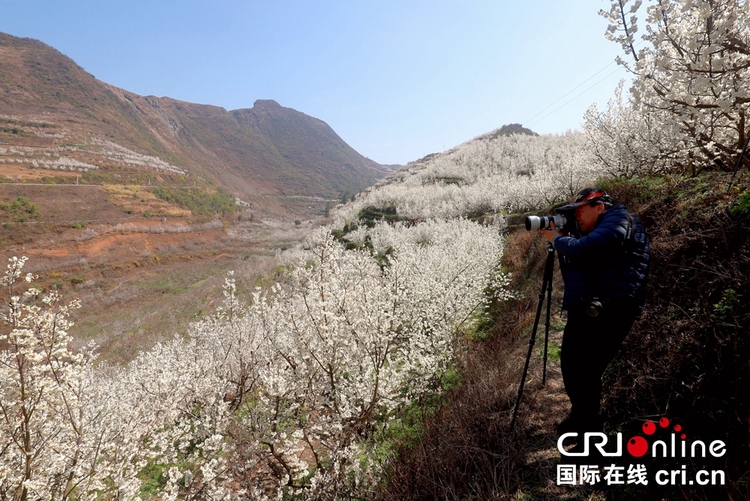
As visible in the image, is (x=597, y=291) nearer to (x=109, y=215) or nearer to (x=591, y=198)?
(x=591, y=198)

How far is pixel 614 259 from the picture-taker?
2740mm

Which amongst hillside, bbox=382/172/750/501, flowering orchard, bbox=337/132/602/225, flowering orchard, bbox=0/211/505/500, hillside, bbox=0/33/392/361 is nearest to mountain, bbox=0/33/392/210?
hillside, bbox=0/33/392/361

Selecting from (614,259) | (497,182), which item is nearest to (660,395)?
(614,259)

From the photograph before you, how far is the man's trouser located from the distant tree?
365cm

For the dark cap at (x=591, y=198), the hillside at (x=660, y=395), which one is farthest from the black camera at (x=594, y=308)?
the hillside at (x=660, y=395)

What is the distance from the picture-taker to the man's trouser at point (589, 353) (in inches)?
107

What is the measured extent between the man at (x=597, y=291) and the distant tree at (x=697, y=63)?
294 cm

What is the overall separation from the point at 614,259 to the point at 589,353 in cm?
89

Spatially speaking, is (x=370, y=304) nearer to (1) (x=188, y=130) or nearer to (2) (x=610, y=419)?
(2) (x=610, y=419)

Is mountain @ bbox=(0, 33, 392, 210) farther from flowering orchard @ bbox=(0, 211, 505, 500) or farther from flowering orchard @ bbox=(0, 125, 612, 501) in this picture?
flowering orchard @ bbox=(0, 211, 505, 500)

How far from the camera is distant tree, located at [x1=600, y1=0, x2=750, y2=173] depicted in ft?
13.2

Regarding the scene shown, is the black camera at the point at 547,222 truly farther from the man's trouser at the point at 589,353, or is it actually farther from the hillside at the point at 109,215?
the hillside at the point at 109,215

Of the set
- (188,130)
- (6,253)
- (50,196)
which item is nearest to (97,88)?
(188,130)

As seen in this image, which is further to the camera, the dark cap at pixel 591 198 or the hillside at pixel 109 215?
the hillside at pixel 109 215
